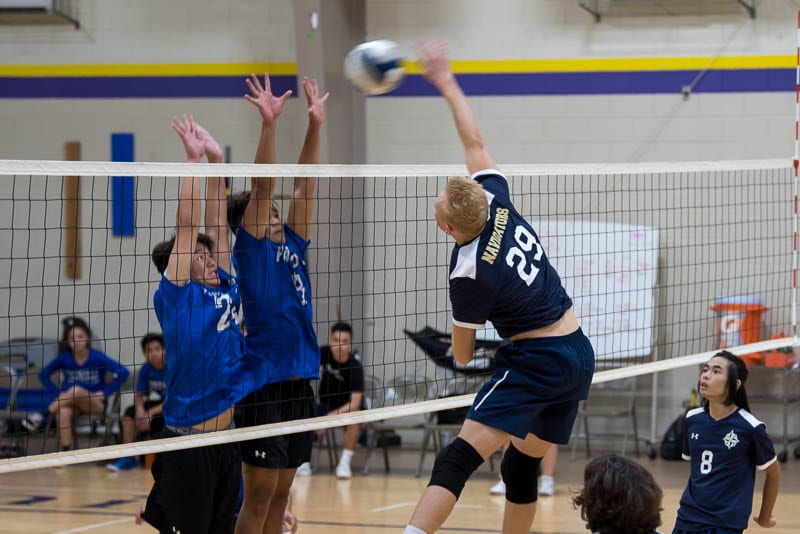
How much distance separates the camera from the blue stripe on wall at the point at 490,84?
10.2 m

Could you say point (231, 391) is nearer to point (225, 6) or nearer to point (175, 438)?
point (175, 438)

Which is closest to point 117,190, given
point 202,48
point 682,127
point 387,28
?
point 202,48

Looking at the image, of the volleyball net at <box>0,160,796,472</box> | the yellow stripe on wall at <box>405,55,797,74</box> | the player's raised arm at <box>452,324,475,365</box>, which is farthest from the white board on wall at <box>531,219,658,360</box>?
the player's raised arm at <box>452,324,475,365</box>

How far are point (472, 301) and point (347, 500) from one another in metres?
4.66

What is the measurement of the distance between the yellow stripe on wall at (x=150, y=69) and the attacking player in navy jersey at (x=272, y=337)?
21.6 feet

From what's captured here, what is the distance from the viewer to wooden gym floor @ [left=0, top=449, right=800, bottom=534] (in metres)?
7.04

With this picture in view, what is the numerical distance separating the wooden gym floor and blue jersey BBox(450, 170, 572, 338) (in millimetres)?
3164

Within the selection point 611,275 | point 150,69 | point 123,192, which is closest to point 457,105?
point 611,275

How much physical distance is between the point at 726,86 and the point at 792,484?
12.5ft

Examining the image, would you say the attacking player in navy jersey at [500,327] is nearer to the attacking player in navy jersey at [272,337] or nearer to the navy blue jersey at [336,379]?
the attacking player in navy jersey at [272,337]

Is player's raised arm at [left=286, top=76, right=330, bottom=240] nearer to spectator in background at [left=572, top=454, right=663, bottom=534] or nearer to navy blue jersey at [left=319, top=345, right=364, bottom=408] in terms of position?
spectator in background at [left=572, top=454, right=663, bottom=534]

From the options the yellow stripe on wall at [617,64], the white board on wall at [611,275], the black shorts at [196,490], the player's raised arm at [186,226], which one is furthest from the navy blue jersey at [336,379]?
the player's raised arm at [186,226]

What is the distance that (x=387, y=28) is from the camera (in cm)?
1089

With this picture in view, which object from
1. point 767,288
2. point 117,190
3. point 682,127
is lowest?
point 767,288
